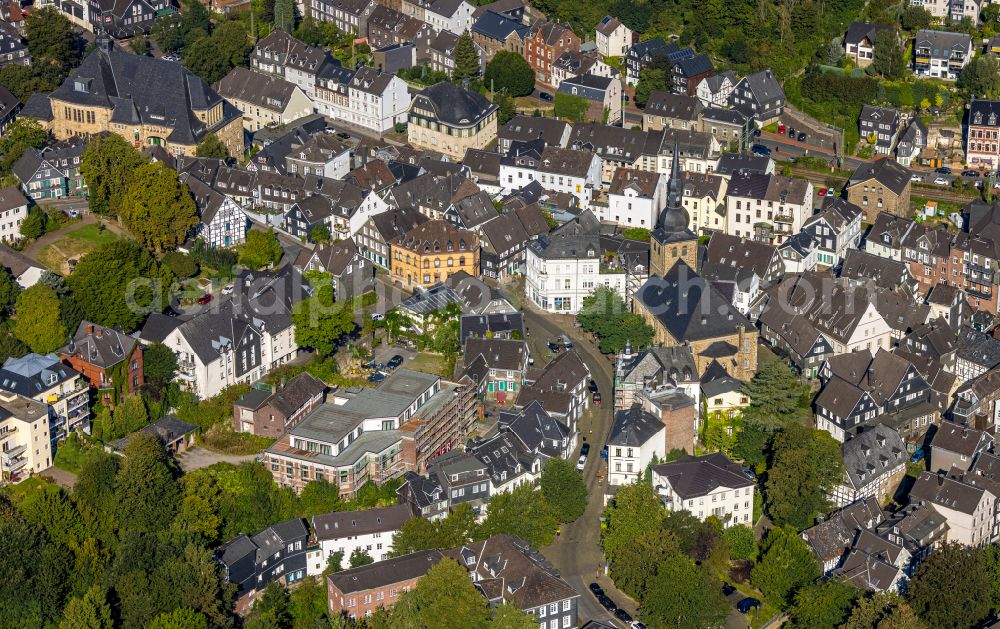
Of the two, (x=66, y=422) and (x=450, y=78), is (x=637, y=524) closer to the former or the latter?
(x=66, y=422)

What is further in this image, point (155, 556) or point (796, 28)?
point (796, 28)

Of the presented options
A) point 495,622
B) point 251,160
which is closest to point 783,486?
point 495,622

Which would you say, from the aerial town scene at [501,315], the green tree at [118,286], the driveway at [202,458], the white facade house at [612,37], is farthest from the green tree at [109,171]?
the white facade house at [612,37]

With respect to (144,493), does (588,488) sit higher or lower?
lower

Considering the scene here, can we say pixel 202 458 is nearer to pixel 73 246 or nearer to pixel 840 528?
pixel 73 246

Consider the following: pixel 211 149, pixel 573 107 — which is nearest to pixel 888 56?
pixel 573 107

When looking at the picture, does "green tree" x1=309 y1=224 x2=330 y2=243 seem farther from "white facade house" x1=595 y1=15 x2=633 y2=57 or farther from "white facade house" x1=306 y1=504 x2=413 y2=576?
"white facade house" x1=595 y1=15 x2=633 y2=57
